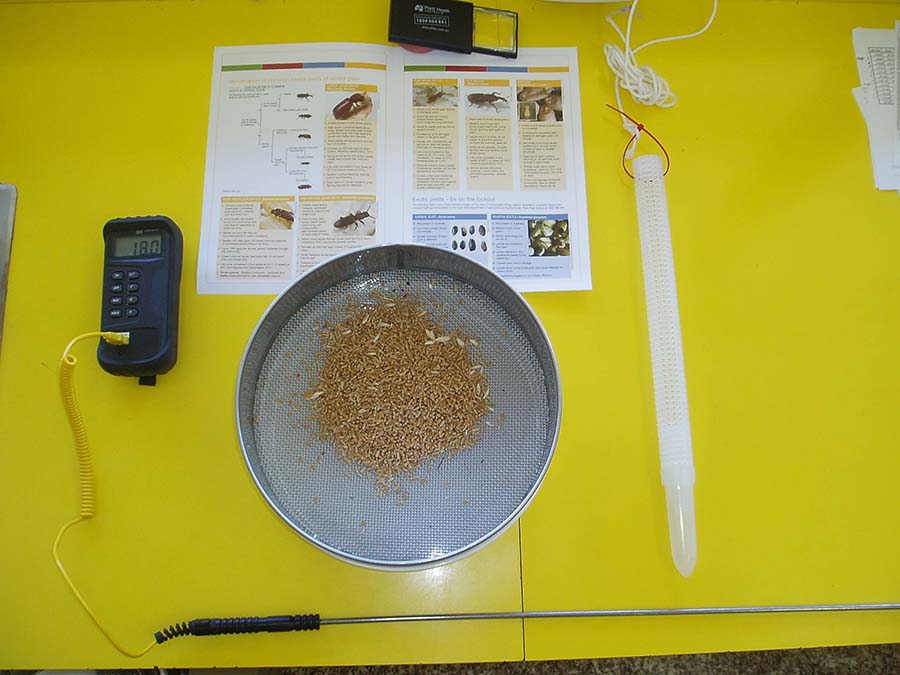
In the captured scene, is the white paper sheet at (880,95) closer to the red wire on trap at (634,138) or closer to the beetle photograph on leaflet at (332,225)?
the red wire on trap at (634,138)

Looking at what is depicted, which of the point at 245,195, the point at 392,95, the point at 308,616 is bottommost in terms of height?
the point at 308,616

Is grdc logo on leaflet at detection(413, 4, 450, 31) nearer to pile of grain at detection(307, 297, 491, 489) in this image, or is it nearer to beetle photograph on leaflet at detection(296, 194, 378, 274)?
beetle photograph on leaflet at detection(296, 194, 378, 274)

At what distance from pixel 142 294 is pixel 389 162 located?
314 mm

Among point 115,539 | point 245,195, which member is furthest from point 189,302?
point 115,539

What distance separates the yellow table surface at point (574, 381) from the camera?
65 centimetres

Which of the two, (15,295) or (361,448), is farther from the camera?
(15,295)

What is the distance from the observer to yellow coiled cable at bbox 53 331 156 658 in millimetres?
630

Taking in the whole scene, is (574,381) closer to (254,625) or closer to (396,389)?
(396,389)

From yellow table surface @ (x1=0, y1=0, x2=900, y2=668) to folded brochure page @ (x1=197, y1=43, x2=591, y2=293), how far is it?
1.0 inches

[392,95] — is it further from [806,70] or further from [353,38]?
[806,70]

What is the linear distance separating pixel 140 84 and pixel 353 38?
0.27m

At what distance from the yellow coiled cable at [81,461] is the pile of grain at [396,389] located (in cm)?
23

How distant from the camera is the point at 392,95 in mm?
784

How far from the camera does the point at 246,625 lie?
616 mm
